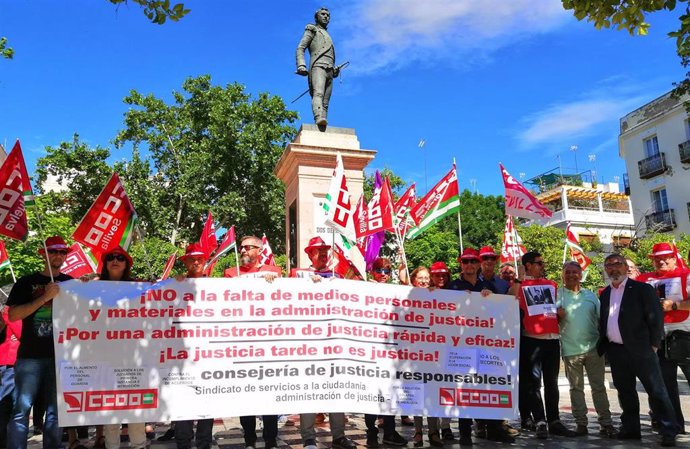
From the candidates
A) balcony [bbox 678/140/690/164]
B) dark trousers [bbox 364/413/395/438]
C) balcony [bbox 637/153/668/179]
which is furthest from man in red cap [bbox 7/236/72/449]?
balcony [bbox 637/153/668/179]

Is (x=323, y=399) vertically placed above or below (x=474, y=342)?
below

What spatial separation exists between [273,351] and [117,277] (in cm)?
165

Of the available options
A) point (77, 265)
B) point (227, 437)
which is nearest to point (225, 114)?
point (77, 265)

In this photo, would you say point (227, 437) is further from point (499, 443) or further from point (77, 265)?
point (77, 265)

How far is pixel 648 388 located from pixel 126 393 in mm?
5200

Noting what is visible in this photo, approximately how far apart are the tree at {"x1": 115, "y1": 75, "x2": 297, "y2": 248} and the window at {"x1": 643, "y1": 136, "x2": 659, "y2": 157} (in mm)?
22870

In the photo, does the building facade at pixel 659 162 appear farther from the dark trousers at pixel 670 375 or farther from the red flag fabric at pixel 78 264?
the red flag fabric at pixel 78 264

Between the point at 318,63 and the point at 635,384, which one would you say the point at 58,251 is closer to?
the point at 635,384

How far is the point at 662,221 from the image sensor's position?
1371 inches

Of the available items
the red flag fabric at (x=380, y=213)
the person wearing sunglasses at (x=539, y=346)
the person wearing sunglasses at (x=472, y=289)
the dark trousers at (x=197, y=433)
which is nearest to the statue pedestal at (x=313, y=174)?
the red flag fabric at (x=380, y=213)

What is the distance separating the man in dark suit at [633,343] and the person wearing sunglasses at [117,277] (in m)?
4.90

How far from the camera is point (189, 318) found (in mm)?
5219

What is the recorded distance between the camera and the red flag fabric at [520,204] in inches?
324

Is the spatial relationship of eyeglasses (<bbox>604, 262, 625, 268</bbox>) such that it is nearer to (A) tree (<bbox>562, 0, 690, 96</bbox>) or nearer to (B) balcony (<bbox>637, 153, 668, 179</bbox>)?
(A) tree (<bbox>562, 0, 690, 96</bbox>)
